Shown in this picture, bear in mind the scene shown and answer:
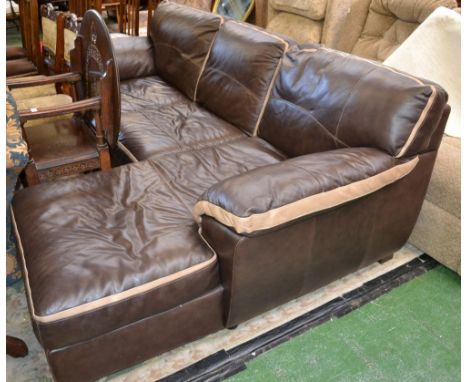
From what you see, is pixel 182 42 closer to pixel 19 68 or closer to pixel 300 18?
pixel 300 18

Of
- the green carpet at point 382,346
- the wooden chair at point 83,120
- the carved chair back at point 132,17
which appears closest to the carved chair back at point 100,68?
the wooden chair at point 83,120

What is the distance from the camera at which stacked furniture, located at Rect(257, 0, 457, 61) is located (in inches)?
82.6

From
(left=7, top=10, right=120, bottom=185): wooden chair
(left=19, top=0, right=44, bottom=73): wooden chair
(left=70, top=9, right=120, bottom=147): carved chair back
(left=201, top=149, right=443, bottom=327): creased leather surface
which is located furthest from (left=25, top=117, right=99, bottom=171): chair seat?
(left=19, top=0, right=44, bottom=73): wooden chair

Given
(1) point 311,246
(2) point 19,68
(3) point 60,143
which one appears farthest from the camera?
(2) point 19,68

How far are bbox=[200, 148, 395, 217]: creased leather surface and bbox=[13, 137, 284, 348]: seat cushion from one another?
0.21m

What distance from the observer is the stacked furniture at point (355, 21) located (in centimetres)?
210

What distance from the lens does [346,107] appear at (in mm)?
1487

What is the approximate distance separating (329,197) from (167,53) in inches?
68.1

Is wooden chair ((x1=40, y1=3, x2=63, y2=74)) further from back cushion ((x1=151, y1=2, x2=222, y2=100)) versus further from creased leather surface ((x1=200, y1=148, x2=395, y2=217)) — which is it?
creased leather surface ((x1=200, y1=148, x2=395, y2=217))

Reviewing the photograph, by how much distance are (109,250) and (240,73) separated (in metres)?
1.14

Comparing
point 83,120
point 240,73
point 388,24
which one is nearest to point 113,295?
point 83,120

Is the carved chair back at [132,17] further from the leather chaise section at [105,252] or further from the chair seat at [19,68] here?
the leather chaise section at [105,252]
